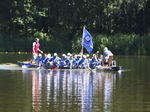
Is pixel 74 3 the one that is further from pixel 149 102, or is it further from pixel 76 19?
pixel 149 102

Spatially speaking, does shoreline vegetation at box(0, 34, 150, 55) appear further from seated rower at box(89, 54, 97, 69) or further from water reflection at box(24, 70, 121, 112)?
water reflection at box(24, 70, 121, 112)

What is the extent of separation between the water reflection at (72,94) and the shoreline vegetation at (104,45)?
32.5 m

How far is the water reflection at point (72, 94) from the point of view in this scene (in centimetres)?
1925

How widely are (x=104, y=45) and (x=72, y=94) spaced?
41.3 meters

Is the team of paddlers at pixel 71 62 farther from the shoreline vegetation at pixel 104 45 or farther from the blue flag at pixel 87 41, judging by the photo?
the shoreline vegetation at pixel 104 45

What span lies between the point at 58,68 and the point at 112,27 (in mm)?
36963

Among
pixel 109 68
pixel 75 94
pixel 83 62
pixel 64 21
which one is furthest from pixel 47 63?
pixel 64 21

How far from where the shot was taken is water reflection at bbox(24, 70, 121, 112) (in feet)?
63.2

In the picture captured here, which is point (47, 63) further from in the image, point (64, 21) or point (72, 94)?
point (64, 21)

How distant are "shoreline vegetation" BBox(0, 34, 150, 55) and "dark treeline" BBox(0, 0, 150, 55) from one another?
0.44 feet

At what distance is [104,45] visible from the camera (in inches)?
2510

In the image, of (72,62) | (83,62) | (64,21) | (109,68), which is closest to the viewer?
(109,68)

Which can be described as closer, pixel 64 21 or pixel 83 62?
pixel 83 62

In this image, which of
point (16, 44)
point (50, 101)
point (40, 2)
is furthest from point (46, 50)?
point (50, 101)
